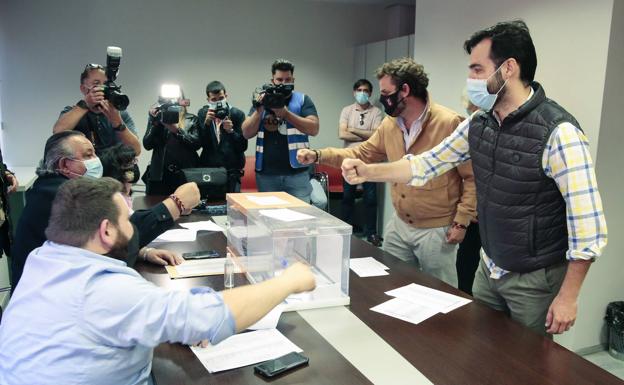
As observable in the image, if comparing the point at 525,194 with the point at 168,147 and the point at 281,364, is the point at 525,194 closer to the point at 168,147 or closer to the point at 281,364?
the point at 281,364

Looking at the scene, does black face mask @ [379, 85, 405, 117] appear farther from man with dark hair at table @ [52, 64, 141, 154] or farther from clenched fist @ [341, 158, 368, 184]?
man with dark hair at table @ [52, 64, 141, 154]

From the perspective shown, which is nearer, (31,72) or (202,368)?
(202,368)

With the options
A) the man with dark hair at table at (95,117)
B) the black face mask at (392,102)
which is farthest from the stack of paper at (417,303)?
the man with dark hair at table at (95,117)

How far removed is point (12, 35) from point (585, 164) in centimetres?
535

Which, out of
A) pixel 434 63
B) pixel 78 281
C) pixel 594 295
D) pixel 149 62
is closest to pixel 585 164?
pixel 78 281

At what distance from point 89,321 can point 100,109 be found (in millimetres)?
2252

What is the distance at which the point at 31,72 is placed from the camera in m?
5.18

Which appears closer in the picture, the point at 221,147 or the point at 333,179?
the point at 221,147

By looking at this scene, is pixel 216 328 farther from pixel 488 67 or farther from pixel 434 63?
pixel 434 63

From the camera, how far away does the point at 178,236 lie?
8.41 feet

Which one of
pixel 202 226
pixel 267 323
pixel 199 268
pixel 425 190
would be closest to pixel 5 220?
pixel 202 226

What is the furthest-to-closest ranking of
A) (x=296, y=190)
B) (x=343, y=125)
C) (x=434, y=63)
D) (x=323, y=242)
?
(x=343, y=125) → (x=434, y=63) → (x=296, y=190) → (x=323, y=242)

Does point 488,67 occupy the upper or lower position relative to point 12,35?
lower

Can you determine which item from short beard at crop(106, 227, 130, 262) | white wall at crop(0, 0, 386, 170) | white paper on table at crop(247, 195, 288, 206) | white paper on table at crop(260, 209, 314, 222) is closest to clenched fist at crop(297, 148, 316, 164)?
white paper on table at crop(247, 195, 288, 206)
